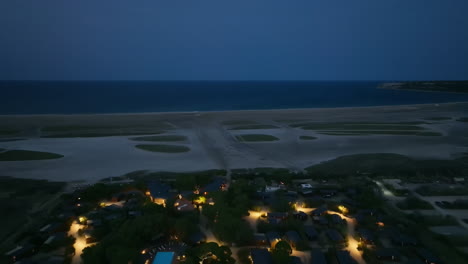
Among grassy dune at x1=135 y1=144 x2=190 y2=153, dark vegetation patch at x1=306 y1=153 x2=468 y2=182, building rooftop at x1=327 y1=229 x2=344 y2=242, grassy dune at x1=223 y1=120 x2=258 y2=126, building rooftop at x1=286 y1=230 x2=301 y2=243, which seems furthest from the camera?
grassy dune at x1=223 y1=120 x2=258 y2=126

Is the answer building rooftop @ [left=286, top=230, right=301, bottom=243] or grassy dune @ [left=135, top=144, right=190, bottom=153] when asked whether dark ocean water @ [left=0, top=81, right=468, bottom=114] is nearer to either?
grassy dune @ [left=135, top=144, right=190, bottom=153]

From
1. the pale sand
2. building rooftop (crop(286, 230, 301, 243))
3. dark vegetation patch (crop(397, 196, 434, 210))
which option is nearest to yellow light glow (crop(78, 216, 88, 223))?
the pale sand

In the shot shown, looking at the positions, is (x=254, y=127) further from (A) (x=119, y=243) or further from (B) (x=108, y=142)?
(A) (x=119, y=243)

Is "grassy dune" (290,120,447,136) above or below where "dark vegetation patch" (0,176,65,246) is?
above

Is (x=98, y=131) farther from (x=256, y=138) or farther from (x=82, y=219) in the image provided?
(x=82, y=219)

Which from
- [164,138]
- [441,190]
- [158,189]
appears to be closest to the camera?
[158,189]

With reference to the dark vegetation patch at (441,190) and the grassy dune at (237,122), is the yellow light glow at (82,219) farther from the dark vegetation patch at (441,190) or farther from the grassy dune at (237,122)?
the grassy dune at (237,122)

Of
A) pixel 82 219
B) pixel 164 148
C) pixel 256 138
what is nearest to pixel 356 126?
pixel 256 138

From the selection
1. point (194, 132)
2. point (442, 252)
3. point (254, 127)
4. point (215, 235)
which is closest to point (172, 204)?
point (215, 235)
